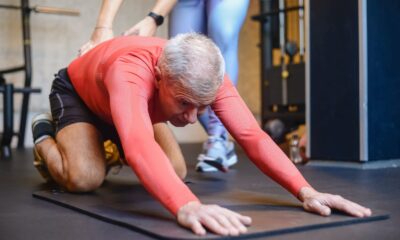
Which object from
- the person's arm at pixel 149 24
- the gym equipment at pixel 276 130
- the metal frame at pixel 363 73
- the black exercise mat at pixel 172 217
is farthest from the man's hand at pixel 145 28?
the gym equipment at pixel 276 130

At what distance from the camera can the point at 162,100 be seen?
136 centimetres

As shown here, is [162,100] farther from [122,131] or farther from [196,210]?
[196,210]

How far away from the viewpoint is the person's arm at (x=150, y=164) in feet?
3.74

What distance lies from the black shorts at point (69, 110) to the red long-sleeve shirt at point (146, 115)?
0.26ft

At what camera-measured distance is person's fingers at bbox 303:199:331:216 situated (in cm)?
135

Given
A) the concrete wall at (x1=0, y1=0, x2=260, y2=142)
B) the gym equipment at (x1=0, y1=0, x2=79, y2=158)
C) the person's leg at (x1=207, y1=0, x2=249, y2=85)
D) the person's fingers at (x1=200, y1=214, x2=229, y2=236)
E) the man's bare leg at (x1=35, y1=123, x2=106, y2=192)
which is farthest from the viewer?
the concrete wall at (x1=0, y1=0, x2=260, y2=142)

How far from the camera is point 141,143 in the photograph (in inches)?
49.6

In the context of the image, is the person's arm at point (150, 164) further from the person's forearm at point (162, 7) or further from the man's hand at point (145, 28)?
the person's forearm at point (162, 7)

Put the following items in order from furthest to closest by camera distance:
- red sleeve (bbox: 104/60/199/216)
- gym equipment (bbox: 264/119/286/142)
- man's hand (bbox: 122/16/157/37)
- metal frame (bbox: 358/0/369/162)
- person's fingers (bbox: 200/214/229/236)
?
gym equipment (bbox: 264/119/286/142)
metal frame (bbox: 358/0/369/162)
man's hand (bbox: 122/16/157/37)
red sleeve (bbox: 104/60/199/216)
person's fingers (bbox: 200/214/229/236)

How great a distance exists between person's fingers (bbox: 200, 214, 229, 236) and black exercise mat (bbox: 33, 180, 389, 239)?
0.01 metres

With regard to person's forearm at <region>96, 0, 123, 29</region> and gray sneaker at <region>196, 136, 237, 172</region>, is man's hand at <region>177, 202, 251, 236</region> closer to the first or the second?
person's forearm at <region>96, 0, 123, 29</region>

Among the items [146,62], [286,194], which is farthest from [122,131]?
[286,194]

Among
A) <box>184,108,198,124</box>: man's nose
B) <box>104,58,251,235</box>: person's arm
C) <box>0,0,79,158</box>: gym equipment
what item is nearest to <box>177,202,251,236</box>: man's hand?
<box>104,58,251,235</box>: person's arm

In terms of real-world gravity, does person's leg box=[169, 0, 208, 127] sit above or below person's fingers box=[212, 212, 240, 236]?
above
